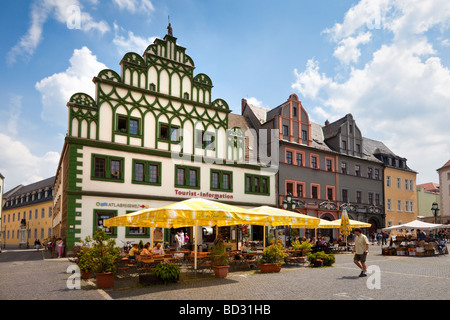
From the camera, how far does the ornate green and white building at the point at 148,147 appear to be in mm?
24281

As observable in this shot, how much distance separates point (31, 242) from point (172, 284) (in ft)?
187

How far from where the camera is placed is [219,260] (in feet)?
45.3

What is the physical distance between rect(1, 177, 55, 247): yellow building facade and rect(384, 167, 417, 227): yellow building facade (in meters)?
43.9

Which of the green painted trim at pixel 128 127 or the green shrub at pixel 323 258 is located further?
the green painted trim at pixel 128 127

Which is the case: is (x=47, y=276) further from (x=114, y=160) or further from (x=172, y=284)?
(x=114, y=160)

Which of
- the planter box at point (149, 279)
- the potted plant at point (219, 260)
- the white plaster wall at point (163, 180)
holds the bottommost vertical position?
the planter box at point (149, 279)

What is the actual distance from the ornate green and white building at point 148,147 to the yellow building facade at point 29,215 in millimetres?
31249

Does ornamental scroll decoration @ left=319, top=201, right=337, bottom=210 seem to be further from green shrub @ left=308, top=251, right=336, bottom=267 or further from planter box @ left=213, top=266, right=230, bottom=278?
planter box @ left=213, top=266, right=230, bottom=278

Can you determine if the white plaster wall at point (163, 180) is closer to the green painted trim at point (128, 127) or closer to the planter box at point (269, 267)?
the green painted trim at point (128, 127)

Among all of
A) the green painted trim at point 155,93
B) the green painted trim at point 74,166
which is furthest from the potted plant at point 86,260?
the green painted trim at point 155,93

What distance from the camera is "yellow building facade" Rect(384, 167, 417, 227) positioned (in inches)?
1850

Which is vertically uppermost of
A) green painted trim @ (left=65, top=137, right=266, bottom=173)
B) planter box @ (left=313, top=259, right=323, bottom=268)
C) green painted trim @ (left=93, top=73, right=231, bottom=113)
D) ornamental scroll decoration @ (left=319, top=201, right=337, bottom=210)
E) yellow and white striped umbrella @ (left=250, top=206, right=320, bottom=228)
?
green painted trim @ (left=93, top=73, right=231, bottom=113)

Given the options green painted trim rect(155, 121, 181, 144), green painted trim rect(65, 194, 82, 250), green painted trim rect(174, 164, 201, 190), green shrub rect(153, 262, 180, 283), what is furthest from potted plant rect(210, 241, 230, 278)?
green painted trim rect(155, 121, 181, 144)
